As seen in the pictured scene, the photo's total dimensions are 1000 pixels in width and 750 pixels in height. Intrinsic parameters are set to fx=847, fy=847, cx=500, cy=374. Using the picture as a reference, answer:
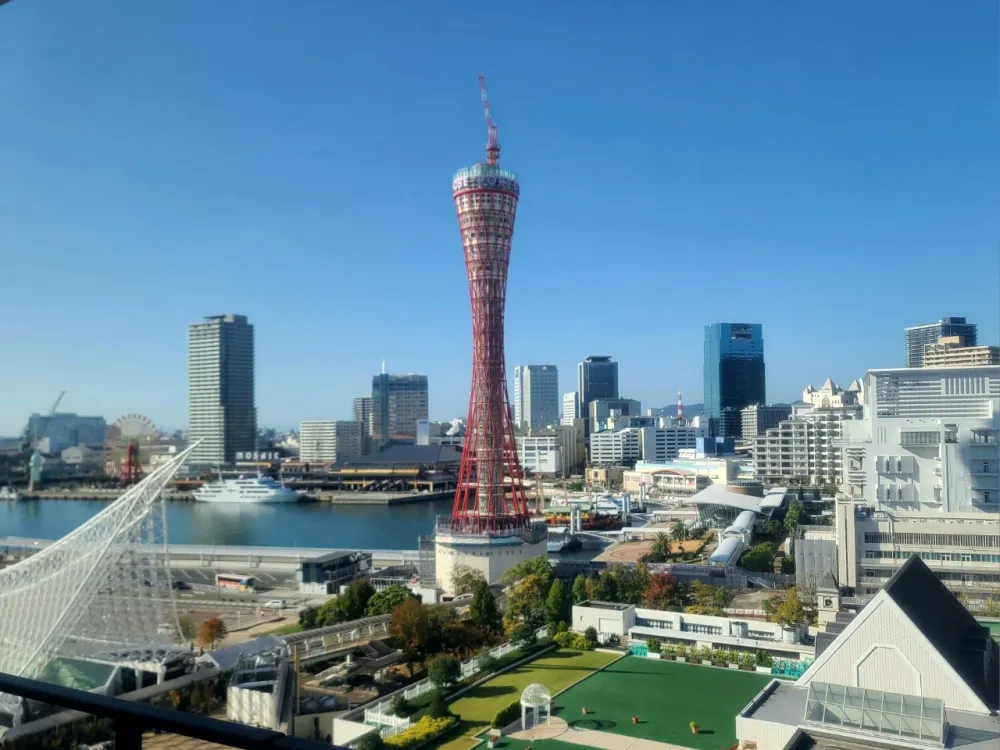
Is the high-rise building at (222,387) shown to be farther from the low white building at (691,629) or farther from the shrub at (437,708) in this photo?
the shrub at (437,708)

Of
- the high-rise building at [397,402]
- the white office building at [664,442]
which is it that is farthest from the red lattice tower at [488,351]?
the high-rise building at [397,402]

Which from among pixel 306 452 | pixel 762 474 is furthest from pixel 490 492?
pixel 306 452

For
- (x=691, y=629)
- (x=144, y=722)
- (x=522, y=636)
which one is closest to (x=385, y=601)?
(x=522, y=636)

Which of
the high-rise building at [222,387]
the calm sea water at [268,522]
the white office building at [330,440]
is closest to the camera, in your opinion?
the calm sea water at [268,522]

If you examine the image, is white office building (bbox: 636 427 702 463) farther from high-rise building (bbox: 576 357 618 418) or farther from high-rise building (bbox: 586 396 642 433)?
high-rise building (bbox: 576 357 618 418)

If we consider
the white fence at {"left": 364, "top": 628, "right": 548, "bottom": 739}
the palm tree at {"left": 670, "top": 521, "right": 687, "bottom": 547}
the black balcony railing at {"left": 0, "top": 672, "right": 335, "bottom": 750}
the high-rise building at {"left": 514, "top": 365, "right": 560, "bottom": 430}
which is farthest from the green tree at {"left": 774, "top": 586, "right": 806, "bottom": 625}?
the high-rise building at {"left": 514, "top": 365, "right": 560, "bottom": 430}

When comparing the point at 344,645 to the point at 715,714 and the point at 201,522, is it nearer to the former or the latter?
the point at 715,714
